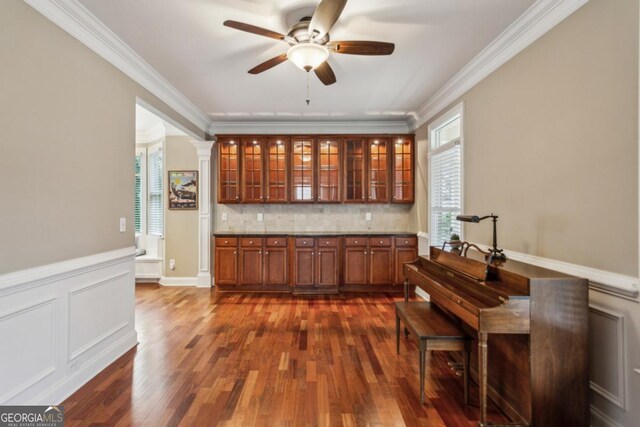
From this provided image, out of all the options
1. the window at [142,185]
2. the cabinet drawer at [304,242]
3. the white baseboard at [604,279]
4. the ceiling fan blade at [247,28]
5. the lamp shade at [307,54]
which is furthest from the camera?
the window at [142,185]

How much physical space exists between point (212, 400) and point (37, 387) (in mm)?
1096

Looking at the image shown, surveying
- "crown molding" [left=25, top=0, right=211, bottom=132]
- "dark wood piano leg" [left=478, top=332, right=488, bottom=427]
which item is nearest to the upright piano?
"dark wood piano leg" [left=478, top=332, right=488, bottom=427]

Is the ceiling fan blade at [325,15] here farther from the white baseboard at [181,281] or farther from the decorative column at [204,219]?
the white baseboard at [181,281]

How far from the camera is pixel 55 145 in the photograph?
2119 mm

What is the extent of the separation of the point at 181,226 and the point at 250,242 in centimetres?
140

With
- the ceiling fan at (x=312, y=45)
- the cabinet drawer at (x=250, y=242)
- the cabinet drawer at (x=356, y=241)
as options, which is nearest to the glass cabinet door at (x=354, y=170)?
the cabinet drawer at (x=356, y=241)

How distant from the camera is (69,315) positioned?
7.37 ft

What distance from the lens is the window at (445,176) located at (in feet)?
12.1

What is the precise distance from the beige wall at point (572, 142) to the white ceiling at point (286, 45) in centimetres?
51

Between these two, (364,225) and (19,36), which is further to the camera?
(364,225)

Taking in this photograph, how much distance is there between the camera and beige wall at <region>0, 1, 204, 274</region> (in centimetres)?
182

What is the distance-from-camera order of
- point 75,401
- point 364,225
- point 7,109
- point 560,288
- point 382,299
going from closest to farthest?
point 560,288 < point 7,109 < point 75,401 < point 382,299 < point 364,225

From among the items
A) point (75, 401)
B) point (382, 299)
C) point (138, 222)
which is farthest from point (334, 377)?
point (138, 222)

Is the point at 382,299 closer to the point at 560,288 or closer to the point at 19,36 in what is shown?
the point at 560,288
